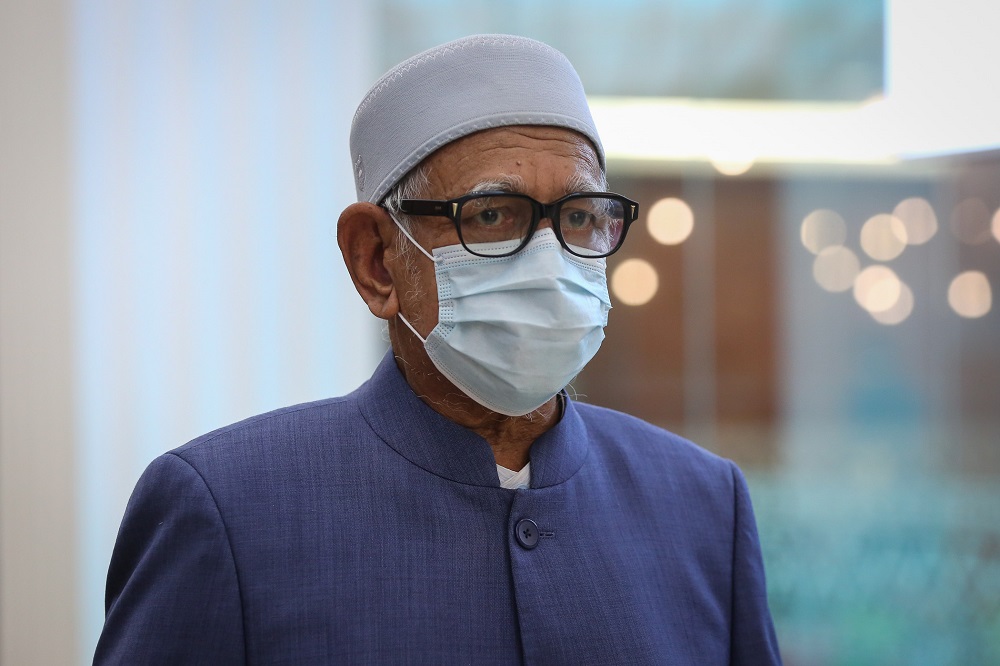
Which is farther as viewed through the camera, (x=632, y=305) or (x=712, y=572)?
(x=632, y=305)

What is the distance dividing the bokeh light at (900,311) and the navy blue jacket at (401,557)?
2.34 meters

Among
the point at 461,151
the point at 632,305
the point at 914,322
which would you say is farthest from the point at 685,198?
the point at 461,151

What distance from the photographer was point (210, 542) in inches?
43.8

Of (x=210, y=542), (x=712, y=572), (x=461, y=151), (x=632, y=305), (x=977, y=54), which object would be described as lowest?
(x=712, y=572)

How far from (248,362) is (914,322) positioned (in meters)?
2.58

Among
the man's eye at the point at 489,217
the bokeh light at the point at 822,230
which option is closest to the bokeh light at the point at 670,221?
the bokeh light at the point at 822,230

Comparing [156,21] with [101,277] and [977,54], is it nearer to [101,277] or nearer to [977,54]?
[101,277]

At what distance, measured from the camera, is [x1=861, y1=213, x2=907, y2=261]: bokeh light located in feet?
11.2

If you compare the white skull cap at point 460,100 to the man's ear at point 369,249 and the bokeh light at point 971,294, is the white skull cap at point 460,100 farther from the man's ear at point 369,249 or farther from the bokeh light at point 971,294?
the bokeh light at point 971,294

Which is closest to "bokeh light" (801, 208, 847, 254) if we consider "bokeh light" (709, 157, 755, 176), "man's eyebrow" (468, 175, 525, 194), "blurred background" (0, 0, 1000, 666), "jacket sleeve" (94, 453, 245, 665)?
"blurred background" (0, 0, 1000, 666)

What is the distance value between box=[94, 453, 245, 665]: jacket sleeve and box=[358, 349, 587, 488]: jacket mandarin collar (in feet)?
0.91

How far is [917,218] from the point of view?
11.2 ft

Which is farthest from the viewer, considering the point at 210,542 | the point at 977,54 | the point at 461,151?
the point at 977,54

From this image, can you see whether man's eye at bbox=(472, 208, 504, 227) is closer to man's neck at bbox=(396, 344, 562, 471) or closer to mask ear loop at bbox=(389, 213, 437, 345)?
mask ear loop at bbox=(389, 213, 437, 345)
